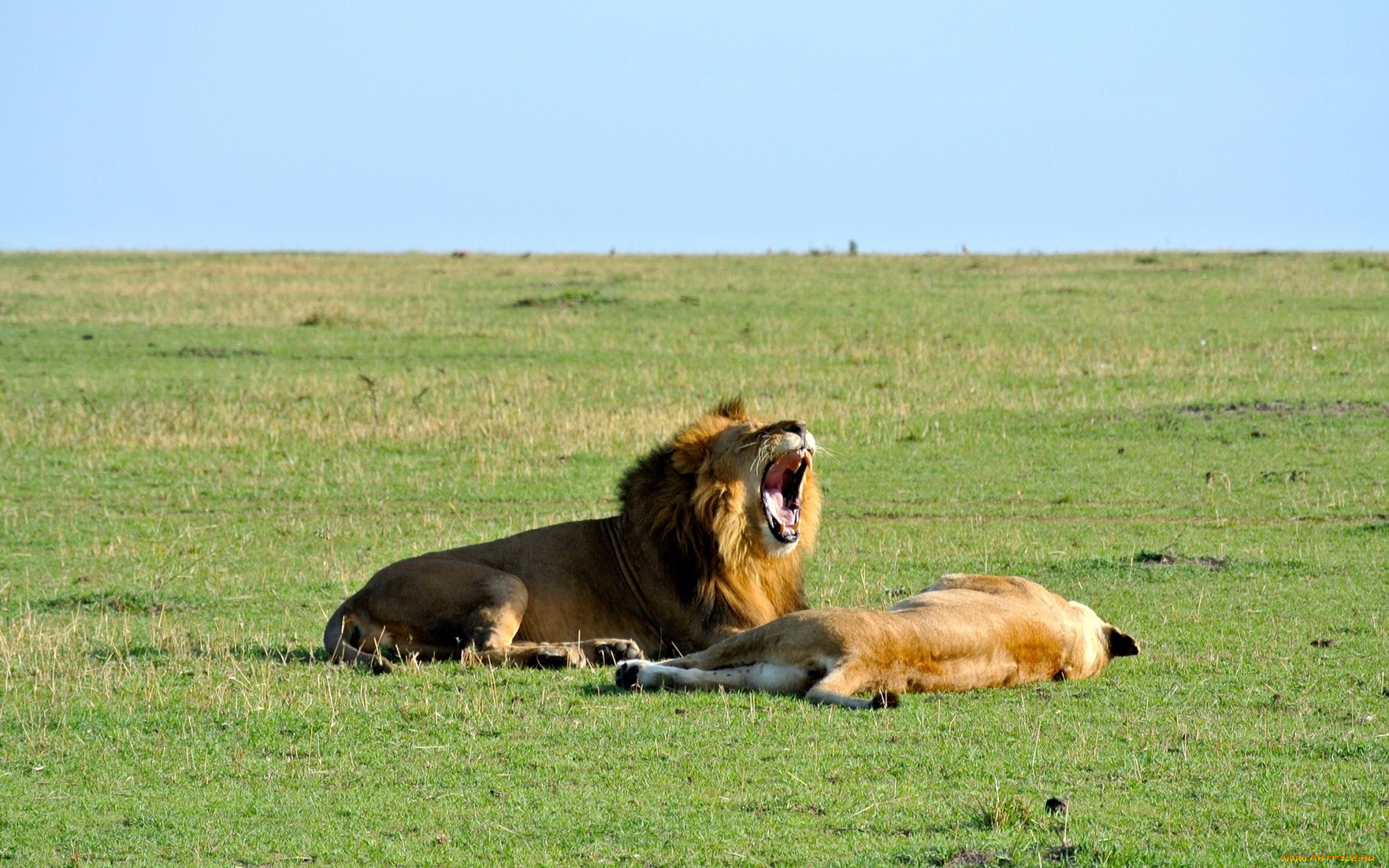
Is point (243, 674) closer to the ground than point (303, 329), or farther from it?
closer to the ground

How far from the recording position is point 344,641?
8.05 metres

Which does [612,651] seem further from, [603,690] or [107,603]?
[107,603]

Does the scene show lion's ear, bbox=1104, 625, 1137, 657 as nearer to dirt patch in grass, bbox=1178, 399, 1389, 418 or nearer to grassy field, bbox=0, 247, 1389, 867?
grassy field, bbox=0, 247, 1389, 867

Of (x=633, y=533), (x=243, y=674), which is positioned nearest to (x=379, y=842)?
(x=243, y=674)

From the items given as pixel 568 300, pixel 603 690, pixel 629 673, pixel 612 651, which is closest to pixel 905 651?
pixel 629 673

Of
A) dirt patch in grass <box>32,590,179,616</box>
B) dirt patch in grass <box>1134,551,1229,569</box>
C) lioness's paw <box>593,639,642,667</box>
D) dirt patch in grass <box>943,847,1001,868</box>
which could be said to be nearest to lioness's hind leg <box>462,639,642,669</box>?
lioness's paw <box>593,639,642,667</box>

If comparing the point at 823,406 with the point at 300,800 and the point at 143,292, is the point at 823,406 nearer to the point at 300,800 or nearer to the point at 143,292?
the point at 300,800

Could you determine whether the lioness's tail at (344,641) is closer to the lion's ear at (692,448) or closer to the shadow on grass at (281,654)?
the shadow on grass at (281,654)

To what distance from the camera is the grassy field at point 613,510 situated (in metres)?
5.25

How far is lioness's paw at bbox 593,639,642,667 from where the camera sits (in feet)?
26.1

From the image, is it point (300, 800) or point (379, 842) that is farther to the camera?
point (300, 800)

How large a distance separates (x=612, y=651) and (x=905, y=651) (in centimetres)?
170

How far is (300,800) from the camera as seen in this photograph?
5492 mm

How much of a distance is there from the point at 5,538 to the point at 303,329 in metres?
16.6
